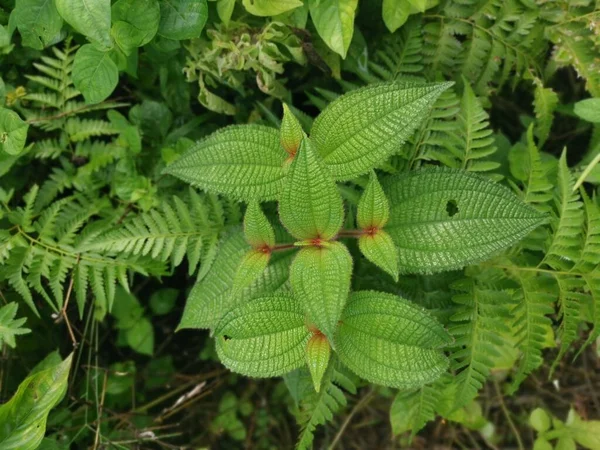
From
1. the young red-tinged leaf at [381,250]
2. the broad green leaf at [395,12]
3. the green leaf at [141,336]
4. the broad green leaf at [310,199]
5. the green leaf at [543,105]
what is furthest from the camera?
the green leaf at [141,336]

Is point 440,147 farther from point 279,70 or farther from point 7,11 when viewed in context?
point 7,11

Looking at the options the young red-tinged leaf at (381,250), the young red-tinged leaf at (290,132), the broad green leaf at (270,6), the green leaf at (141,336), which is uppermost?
the broad green leaf at (270,6)

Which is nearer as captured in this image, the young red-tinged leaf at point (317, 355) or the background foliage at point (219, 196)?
the young red-tinged leaf at point (317, 355)

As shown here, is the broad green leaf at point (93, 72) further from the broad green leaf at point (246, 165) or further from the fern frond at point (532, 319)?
the fern frond at point (532, 319)

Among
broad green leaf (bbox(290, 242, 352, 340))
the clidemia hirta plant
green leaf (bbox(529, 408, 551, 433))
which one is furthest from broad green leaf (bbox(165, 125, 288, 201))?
green leaf (bbox(529, 408, 551, 433))

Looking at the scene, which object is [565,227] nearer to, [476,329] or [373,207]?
[476,329]

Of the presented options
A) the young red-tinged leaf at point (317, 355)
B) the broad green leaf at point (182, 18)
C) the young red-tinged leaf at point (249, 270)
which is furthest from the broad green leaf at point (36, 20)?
the young red-tinged leaf at point (317, 355)

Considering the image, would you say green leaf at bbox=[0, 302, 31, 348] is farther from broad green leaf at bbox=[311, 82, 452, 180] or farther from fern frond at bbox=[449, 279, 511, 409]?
fern frond at bbox=[449, 279, 511, 409]
